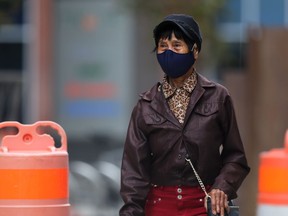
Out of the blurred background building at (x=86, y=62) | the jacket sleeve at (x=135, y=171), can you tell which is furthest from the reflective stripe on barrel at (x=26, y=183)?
the blurred background building at (x=86, y=62)

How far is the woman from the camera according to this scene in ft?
23.2

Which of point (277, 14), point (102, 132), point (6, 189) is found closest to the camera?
point (6, 189)

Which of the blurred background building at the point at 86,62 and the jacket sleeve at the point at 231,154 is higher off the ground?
the jacket sleeve at the point at 231,154

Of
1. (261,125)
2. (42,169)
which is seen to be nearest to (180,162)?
(42,169)

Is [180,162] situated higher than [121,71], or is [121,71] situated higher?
[180,162]

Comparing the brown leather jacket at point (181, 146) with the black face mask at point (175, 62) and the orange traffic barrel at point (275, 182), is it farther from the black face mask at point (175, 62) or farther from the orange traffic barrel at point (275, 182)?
the orange traffic barrel at point (275, 182)

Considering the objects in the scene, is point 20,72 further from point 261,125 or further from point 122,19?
point 261,125

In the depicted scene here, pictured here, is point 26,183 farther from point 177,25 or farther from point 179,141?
point 177,25

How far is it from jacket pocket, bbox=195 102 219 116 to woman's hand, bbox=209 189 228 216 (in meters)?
0.47

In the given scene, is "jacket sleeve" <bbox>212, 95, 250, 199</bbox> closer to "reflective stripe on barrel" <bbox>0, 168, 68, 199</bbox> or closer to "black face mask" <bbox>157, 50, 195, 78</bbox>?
"black face mask" <bbox>157, 50, 195, 78</bbox>

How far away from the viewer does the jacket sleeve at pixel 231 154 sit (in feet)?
23.5

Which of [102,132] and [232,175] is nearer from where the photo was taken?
[232,175]

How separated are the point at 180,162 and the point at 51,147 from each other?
1.18m

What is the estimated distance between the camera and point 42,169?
766cm
